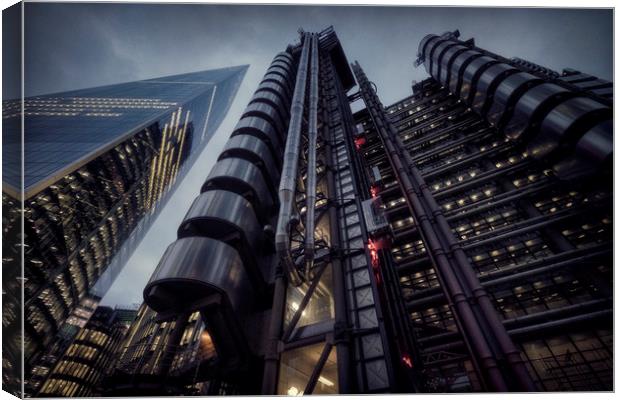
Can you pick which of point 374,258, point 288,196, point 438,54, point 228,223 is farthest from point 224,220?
point 438,54

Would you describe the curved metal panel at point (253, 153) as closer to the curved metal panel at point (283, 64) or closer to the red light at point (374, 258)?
the red light at point (374, 258)

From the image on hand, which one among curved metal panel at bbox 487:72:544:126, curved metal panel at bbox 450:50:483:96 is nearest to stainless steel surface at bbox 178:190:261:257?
curved metal panel at bbox 487:72:544:126

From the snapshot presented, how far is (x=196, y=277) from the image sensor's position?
13195 millimetres

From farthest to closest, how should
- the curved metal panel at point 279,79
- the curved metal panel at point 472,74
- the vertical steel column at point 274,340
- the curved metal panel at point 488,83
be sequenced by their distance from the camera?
1. the curved metal panel at point 279,79
2. the curved metal panel at point 472,74
3. the curved metal panel at point 488,83
4. the vertical steel column at point 274,340

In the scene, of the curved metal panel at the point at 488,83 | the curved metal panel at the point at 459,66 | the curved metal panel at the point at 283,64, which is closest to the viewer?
the curved metal panel at the point at 488,83

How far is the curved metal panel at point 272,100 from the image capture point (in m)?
29.8

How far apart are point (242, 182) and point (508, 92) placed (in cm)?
2408

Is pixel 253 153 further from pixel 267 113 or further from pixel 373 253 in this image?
pixel 373 253

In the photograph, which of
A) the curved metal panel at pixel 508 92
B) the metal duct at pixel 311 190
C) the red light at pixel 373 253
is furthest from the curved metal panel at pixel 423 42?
the red light at pixel 373 253

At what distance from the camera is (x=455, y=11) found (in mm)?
10391

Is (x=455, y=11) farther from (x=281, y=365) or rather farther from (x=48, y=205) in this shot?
(x=48, y=205)

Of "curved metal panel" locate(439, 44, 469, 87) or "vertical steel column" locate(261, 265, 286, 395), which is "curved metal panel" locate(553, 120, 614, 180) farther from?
"curved metal panel" locate(439, 44, 469, 87)

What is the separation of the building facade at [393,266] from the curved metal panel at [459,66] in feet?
14.6

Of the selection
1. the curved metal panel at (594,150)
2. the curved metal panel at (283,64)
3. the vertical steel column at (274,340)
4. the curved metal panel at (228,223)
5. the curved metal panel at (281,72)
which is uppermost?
the curved metal panel at (283,64)
